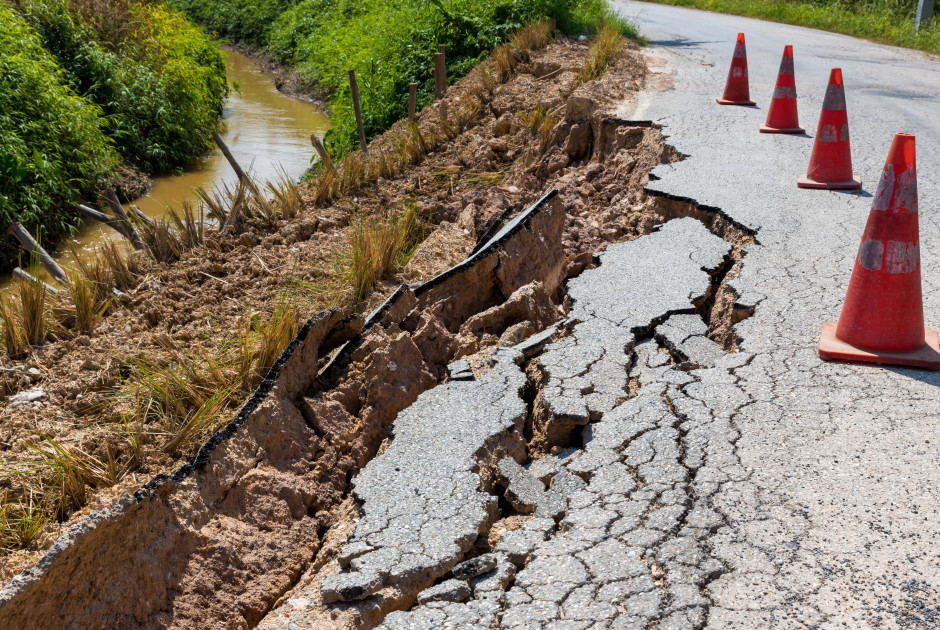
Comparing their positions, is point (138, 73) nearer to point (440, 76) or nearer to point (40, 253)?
point (440, 76)

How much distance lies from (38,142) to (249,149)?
16.6 feet

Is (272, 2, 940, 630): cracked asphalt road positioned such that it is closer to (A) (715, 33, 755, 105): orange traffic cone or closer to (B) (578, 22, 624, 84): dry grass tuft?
(A) (715, 33, 755, 105): orange traffic cone

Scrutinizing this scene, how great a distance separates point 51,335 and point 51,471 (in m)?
1.82

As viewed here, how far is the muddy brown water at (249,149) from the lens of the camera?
407 inches

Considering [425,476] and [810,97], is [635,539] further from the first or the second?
[810,97]

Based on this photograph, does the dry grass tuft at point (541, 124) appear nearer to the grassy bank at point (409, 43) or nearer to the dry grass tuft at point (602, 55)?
the dry grass tuft at point (602, 55)

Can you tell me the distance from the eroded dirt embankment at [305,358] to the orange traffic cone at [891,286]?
0.69m

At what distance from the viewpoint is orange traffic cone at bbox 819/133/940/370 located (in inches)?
131

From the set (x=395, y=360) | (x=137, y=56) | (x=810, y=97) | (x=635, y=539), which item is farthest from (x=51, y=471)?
(x=137, y=56)

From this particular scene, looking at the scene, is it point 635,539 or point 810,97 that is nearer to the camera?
point 635,539

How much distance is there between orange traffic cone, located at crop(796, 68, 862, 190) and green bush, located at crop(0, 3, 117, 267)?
7.81 m

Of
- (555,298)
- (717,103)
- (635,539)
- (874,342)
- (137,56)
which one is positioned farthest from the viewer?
(137,56)

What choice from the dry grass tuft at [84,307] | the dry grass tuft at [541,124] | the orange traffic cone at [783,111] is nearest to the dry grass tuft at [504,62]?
the dry grass tuft at [541,124]

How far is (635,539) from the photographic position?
2.35 meters
